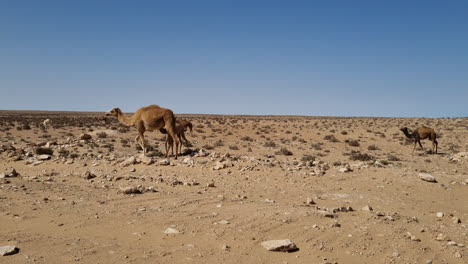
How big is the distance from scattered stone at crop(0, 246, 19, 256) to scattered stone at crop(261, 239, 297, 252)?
3.69 meters

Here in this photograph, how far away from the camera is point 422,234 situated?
6.38 m

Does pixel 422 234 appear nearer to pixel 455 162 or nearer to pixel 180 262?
pixel 180 262

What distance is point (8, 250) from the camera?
198 inches

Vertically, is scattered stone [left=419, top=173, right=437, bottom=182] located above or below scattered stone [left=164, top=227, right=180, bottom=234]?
above

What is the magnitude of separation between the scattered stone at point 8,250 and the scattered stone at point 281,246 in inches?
145

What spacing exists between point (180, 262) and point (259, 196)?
415 cm

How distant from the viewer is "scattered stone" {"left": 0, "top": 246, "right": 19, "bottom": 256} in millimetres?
4977

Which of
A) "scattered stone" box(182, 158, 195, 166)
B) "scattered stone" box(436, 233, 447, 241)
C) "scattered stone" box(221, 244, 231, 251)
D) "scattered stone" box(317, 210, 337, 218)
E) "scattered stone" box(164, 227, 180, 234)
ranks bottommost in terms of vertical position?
"scattered stone" box(221, 244, 231, 251)

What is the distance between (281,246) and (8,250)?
13.1ft

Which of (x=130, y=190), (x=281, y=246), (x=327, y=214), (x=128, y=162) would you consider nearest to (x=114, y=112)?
(x=128, y=162)

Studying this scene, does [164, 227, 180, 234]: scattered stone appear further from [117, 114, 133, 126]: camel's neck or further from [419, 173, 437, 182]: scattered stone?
[117, 114, 133, 126]: camel's neck

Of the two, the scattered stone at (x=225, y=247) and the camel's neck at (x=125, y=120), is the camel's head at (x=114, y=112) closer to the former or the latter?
the camel's neck at (x=125, y=120)

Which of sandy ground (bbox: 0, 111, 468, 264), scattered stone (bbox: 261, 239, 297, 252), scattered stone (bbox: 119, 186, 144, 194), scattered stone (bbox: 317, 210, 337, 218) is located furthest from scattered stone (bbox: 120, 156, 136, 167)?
scattered stone (bbox: 261, 239, 297, 252)

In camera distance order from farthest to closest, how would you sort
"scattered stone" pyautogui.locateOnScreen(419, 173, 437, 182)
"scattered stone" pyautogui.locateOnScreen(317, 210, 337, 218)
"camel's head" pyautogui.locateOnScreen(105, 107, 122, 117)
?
"camel's head" pyautogui.locateOnScreen(105, 107, 122, 117), "scattered stone" pyautogui.locateOnScreen(419, 173, 437, 182), "scattered stone" pyautogui.locateOnScreen(317, 210, 337, 218)
